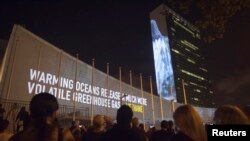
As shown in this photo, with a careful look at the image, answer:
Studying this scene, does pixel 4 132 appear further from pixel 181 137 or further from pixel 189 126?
pixel 189 126

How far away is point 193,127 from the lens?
119 inches

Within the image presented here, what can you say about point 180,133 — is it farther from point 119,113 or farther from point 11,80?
point 11,80

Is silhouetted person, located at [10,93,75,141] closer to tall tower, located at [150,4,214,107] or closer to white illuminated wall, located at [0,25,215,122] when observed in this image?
white illuminated wall, located at [0,25,215,122]

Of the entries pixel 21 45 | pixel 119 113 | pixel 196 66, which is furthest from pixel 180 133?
pixel 196 66

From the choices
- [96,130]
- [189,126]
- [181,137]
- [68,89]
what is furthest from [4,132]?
[68,89]

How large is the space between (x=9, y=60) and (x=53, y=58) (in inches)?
220

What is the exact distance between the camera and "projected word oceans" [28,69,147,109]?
20900 mm

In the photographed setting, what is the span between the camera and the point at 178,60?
4469 inches

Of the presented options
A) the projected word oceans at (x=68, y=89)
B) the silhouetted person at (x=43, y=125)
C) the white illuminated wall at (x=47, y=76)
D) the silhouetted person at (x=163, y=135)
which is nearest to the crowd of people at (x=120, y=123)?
the silhouetted person at (x=43, y=125)

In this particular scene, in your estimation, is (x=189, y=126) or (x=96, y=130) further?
(x=96, y=130)

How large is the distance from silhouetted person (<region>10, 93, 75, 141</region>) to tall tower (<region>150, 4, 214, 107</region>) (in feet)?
245

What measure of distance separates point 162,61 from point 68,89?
260 feet

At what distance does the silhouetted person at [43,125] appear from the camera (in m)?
2.52

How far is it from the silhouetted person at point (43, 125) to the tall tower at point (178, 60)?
74.7 meters
